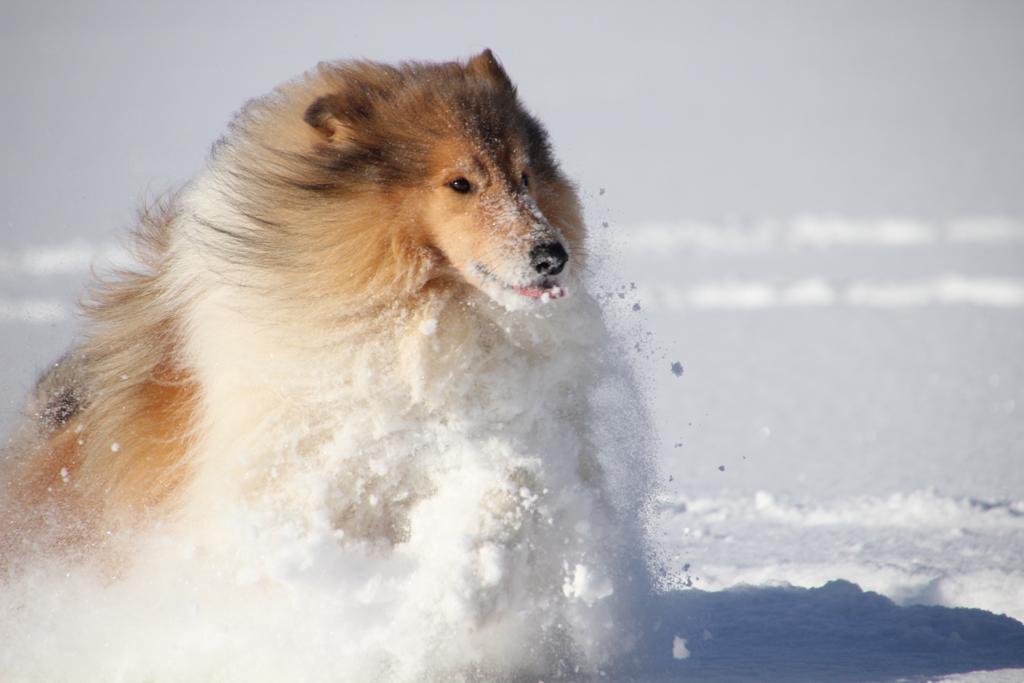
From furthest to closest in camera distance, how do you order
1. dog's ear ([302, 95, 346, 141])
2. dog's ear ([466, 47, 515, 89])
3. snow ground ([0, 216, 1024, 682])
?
1. snow ground ([0, 216, 1024, 682])
2. dog's ear ([466, 47, 515, 89])
3. dog's ear ([302, 95, 346, 141])

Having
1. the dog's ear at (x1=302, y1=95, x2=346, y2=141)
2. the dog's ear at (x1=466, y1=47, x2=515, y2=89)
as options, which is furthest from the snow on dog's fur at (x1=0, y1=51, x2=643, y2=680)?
the dog's ear at (x1=466, y1=47, x2=515, y2=89)

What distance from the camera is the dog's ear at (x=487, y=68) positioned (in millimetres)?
3391

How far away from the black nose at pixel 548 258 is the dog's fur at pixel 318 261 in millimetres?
23

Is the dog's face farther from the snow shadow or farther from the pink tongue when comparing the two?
the snow shadow

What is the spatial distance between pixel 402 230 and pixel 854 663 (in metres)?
1.90

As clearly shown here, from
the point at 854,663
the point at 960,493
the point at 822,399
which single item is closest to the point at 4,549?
the point at 854,663

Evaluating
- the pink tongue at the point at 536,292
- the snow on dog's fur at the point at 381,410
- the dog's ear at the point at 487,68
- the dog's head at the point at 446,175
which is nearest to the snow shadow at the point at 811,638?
the snow on dog's fur at the point at 381,410

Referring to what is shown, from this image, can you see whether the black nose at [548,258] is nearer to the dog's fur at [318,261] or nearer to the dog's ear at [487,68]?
the dog's fur at [318,261]

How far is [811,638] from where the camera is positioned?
3.59 meters

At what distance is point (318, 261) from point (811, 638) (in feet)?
6.84

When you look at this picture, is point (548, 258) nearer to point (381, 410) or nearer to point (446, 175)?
point (446, 175)

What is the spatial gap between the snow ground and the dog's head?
63 cm

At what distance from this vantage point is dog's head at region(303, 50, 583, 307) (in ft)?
9.41

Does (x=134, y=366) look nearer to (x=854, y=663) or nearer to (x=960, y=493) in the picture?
(x=854, y=663)
